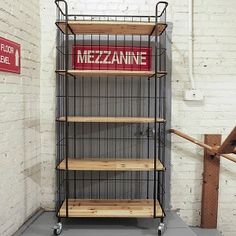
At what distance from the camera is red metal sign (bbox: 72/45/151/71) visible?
3242mm

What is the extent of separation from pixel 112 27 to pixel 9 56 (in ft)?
3.04

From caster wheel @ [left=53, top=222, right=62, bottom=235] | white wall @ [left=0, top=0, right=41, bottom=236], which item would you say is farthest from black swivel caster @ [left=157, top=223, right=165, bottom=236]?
white wall @ [left=0, top=0, right=41, bottom=236]

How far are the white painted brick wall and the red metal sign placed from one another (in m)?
0.29

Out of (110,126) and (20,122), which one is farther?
(110,126)

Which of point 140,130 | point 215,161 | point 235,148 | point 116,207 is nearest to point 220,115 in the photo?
point 215,161

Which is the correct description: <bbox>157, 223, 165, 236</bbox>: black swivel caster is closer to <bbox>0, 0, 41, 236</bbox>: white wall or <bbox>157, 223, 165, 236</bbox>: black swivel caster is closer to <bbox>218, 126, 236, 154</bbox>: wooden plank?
<bbox>0, 0, 41, 236</bbox>: white wall

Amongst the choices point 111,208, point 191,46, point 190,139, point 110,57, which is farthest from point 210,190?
point 110,57

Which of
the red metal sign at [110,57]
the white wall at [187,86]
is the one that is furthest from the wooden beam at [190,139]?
the red metal sign at [110,57]

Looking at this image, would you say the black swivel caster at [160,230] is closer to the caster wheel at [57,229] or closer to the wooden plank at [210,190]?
the wooden plank at [210,190]

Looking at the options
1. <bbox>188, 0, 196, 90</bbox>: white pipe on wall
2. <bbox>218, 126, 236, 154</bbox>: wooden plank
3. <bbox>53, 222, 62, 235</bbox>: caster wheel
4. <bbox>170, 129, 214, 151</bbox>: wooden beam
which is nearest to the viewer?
<bbox>218, 126, 236, 154</bbox>: wooden plank

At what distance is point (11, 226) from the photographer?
2.66 m

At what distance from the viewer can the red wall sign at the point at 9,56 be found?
2432mm

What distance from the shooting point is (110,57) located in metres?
3.25

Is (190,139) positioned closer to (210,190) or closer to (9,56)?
(210,190)
